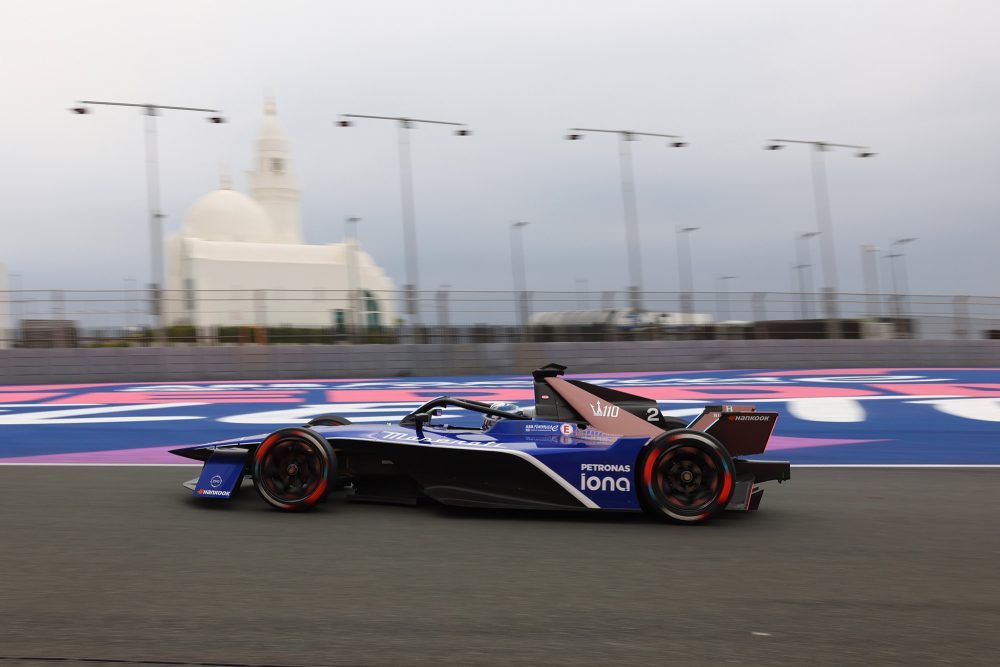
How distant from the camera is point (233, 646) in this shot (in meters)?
3.26

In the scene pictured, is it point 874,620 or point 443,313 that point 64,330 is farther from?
point 874,620

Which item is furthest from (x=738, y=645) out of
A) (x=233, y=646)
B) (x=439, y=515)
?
(x=439, y=515)

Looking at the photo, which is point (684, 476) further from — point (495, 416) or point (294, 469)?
point (294, 469)

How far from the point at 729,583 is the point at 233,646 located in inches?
91.5

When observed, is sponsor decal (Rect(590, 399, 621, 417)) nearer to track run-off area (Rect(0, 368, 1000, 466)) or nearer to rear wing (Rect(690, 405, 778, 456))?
rear wing (Rect(690, 405, 778, 456))

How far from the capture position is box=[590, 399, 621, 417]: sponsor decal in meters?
5.84

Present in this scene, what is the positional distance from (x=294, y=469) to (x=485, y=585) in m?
2.17

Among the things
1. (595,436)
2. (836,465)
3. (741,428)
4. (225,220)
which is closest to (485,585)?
(595,436)

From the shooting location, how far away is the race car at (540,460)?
5496 mm

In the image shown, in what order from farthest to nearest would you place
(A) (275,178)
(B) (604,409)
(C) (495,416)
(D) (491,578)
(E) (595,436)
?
(A) (275,178) → (C) (495,416) → (B) (604,409) → (E) (595,436) → (D) (491,578)

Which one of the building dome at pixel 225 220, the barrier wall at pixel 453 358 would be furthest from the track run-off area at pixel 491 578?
the building dome at pixel 225 220

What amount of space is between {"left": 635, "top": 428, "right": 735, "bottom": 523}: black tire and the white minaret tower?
71.6 meters

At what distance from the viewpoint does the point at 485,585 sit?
4.09 meters

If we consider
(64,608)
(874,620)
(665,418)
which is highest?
Result: (665,418)
